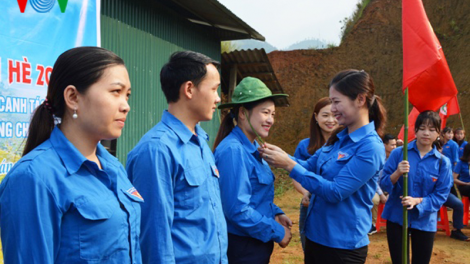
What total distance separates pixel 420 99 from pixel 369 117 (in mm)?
905

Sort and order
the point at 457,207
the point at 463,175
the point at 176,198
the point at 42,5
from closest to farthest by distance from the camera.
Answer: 1. the point at 176,198
2. the point at 42,5
3. the point at 457,207
4. the point at 463,175

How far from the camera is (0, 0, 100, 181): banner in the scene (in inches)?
107

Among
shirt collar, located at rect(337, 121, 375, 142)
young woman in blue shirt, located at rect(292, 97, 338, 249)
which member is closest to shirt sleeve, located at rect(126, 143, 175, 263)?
shirt collar, located at rect(337, 121, 375, 142)

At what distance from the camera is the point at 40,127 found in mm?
1308

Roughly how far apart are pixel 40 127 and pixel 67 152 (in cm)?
17

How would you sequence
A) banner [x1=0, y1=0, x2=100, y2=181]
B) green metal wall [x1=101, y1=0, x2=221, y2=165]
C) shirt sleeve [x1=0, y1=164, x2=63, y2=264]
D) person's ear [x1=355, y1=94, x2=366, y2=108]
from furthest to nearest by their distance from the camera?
green metal wall [x1=101, y1=0, x2=221, y2=165] < banner [x1=0, y1=0, x2=100, y2=181] < person's ear [x1=355, y1=94, x2=366, y2=108] < shirt sleeve [x1=0, y1=164, x2=63, y2=264]

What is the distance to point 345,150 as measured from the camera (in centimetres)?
236

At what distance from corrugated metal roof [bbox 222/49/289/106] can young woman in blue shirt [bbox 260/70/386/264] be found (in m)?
6.98

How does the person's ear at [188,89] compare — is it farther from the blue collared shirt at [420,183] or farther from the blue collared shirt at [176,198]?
the blue collared shirt at [420,183]

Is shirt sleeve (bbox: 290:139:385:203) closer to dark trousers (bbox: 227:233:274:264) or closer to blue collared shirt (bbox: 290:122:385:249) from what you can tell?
blue collared shirt (bbox: 290:122:385:249)

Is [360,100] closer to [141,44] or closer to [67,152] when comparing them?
[67,152]

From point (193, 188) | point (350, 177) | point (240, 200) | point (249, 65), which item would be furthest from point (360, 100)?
point (249, 65)

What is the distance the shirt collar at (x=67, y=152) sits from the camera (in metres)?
1.22

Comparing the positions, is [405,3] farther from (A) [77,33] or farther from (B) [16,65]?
(B) [16,65]
